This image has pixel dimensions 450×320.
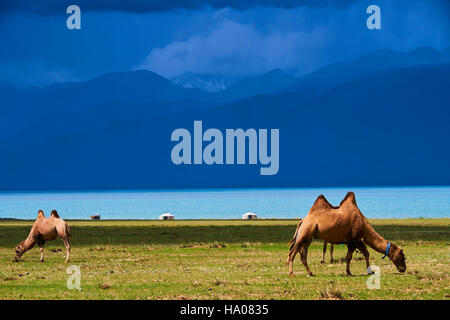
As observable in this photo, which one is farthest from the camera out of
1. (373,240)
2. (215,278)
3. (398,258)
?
(398,258)

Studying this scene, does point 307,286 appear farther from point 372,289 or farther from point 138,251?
point 138,251

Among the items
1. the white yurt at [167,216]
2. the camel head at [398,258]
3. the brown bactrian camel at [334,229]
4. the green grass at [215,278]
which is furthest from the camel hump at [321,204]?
the white yurt at [167,216]

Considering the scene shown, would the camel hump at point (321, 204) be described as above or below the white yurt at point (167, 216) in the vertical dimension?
above

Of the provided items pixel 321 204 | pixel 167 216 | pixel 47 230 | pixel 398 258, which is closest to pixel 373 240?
pixel 398 258

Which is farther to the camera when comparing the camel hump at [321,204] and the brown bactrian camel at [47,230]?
the brown bactrian camel at [47,230]

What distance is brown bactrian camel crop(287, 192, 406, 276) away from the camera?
2342 cm

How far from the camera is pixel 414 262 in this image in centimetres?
2975

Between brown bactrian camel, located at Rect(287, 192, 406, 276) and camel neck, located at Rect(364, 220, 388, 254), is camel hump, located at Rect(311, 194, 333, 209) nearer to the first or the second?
brown bactrian camel, located at Rect(287, 192, 406, 276)

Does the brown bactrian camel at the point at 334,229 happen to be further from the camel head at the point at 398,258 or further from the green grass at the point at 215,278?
the green grass at the point at 215,278

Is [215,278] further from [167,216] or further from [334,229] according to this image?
[167,216]

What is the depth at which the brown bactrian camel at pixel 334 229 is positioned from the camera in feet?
76.8

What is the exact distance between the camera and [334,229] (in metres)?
23.4

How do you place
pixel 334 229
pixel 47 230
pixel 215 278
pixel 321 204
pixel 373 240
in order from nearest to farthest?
1. pixel 334 229
2. pixel 321 204
3. pixel 373 240
4. pixel 215 278
5. pixel 47 230
